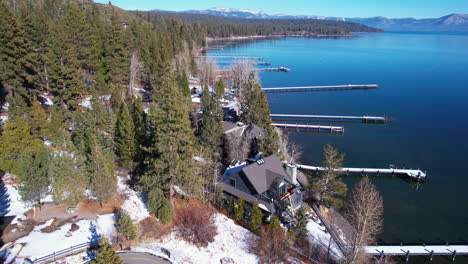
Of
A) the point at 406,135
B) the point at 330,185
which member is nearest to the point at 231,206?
the point at 330,185

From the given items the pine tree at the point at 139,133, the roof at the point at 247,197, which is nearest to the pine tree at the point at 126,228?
the pine tree at the point at 139,133

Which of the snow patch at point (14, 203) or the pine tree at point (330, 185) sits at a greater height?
the snow patch at point (14, 203)

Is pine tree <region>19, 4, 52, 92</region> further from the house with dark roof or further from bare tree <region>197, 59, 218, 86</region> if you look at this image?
bare tree <region>197, 59, 218, 86</region>

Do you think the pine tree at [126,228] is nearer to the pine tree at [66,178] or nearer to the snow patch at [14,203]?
the pine tree at [66,178]

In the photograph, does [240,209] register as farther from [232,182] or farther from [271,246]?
[271,246]

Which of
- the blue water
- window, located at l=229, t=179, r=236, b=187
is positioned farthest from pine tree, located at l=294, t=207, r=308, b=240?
the blue water

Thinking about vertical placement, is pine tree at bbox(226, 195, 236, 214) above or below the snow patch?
below

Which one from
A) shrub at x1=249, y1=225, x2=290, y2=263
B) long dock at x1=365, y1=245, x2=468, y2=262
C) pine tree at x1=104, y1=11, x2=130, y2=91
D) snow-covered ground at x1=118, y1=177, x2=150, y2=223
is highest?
pine tree at x1=104, y1=11, x2=130, y2=91

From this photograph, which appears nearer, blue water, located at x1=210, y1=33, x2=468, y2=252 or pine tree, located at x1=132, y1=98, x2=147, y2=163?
pine tree, located at x1=132, y1=98, x2=147, y2=163
